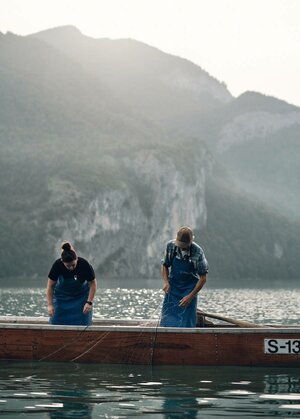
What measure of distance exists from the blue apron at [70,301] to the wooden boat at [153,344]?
38 cm

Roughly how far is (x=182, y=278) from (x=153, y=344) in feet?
5.20

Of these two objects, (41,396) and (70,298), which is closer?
(41,396)

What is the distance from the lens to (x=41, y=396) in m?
15.0

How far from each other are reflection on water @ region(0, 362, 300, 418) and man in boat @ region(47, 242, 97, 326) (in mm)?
1109

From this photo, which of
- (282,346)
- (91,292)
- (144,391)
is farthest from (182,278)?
(144,391)

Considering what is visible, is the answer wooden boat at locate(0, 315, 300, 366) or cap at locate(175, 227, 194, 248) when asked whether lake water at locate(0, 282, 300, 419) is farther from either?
cap at locate(175, 227, 194, 248)

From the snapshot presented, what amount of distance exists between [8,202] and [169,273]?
16892cm

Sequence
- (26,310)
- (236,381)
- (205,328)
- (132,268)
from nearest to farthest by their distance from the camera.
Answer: (236,381), (205,328), (26,310), (132,268)

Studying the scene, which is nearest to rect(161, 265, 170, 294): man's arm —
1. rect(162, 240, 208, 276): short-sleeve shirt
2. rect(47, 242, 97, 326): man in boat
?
rect(162, 240, 208, 276): short-sleeve shirt

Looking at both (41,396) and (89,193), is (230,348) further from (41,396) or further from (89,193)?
(89,193)

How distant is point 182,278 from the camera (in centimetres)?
1867

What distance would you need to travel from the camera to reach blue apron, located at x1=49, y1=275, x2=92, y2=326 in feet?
61.0

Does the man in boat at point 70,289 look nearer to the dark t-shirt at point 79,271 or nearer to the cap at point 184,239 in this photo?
the dark t-shirt at point 79,271

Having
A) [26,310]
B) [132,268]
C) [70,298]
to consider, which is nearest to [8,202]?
[132,268]
